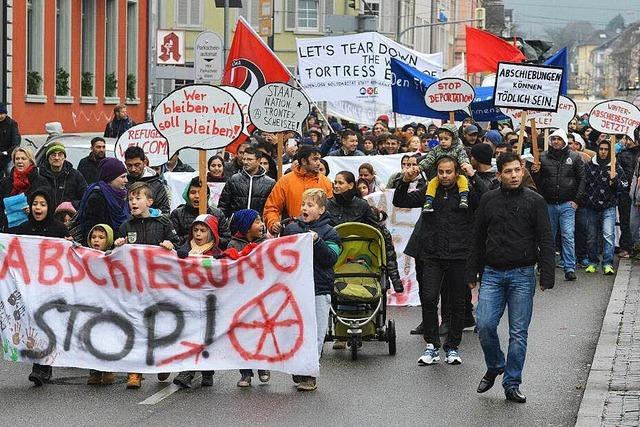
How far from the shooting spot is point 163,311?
11.3 meters

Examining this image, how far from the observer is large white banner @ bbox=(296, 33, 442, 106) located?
83.8 feet

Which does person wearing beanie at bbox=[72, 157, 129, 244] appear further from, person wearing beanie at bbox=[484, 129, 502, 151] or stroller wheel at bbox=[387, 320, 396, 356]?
person wearing beanie at bbox=[484, 129, 502, 151]

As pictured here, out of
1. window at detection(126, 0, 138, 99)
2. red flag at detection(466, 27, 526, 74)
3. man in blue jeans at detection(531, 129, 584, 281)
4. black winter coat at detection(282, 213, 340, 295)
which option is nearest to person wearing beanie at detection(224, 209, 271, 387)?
black winter coat at detection(282, 213, 340, 295)

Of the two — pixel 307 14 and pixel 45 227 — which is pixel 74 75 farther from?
pixel 307 14

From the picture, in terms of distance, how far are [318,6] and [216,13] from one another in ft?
24.5

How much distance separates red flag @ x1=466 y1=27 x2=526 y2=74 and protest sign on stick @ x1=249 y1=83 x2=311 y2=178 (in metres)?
13.5

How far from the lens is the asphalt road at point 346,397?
32.8ft

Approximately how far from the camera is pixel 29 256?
11.5 metres

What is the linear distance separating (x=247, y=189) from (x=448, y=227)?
2765 millimetres

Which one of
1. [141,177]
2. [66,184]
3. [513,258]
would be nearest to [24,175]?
[66,184]

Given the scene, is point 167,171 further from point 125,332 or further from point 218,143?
point 125,332

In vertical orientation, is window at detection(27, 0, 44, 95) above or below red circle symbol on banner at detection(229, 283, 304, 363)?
above

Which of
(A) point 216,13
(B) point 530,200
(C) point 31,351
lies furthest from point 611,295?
(A) point 216,13

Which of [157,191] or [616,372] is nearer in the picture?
[616,372]
